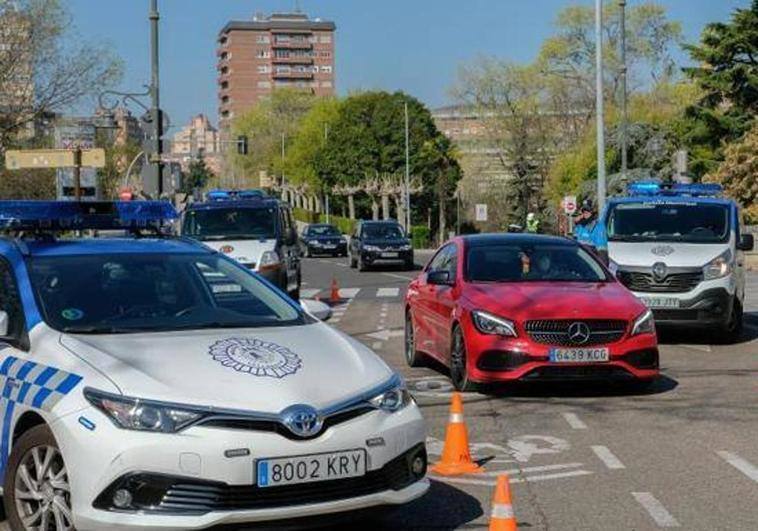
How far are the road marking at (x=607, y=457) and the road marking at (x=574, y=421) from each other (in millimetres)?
761

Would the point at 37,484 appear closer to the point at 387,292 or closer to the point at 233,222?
the point at 233,222

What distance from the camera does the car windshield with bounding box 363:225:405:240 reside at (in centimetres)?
3678

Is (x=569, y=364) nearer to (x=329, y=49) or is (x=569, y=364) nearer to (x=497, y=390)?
(x=497, y=390)

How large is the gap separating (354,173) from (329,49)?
100 meters

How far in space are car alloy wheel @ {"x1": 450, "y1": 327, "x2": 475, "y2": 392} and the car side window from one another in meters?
4.91

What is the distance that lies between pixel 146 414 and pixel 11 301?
1.64 m

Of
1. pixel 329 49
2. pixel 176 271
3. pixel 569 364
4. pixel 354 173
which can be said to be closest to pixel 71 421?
pixel 176 271

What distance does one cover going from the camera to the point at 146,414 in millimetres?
4824

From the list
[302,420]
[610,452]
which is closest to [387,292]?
[610,452]

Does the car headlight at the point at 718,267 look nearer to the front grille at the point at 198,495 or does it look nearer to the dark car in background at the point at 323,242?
the front grille at the point at 198,495

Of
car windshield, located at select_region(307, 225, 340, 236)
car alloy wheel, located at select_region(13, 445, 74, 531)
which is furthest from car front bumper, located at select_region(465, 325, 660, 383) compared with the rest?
car windshield, located at select_region(307, 225, 340, 236)

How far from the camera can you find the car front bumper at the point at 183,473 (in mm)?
4750

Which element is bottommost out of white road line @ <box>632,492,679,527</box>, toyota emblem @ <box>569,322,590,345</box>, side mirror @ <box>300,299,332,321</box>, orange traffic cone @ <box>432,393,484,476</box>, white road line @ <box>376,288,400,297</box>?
white road line @ <box>376,288,400,297</box>

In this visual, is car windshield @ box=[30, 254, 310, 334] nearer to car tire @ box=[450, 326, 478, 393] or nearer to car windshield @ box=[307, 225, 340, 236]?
car tire @ box=[450, 326, 478, 393]
